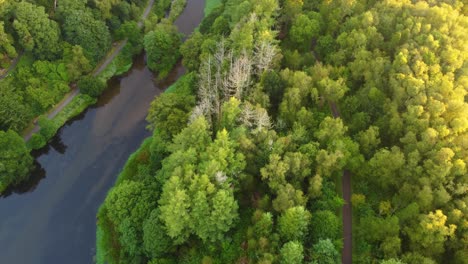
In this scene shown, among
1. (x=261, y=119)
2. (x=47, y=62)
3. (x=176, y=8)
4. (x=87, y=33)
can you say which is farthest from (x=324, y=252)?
(x=176, y=8)

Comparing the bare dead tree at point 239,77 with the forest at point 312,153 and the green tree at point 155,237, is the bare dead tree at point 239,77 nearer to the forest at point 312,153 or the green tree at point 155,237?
the forest at point 312,153

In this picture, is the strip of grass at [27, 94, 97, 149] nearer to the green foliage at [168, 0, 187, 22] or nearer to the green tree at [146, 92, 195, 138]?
the green tree at [146, 92, 195, 138]

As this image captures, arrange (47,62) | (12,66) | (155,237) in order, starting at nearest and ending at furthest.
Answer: (155,237)
(12,66)
(47,62)

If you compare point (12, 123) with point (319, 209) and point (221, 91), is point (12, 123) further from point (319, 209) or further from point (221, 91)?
point (319, 209)

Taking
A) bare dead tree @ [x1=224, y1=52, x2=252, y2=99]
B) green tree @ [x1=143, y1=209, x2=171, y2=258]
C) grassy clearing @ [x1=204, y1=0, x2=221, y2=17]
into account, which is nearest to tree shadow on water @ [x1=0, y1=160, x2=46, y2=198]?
green tree @ [x1=143, y1=209, x2=171, y2=258]

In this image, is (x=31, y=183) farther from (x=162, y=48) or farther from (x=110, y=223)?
(x=162, y=48)

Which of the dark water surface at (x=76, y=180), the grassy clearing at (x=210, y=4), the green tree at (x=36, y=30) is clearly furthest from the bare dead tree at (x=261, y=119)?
the grassy clearing at (x=210, y=4)
